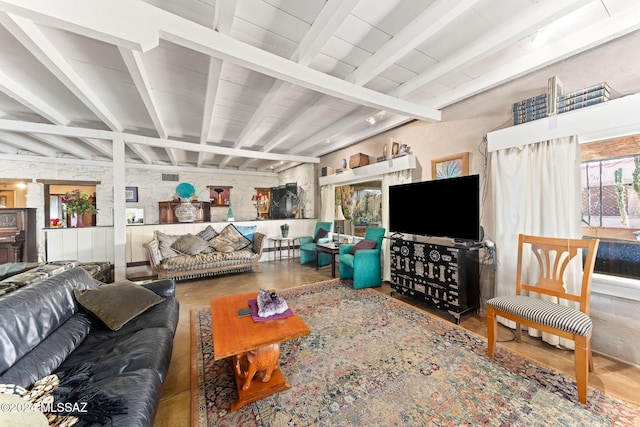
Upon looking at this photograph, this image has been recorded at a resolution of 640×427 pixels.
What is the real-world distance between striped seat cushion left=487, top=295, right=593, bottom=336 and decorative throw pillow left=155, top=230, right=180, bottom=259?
182 inches

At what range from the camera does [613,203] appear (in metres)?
2.14

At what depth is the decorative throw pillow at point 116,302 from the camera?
5.78 feet

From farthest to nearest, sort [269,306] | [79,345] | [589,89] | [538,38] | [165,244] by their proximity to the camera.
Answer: [165,244] → [538,38] → [589,89] → [269,306] → [79,345]

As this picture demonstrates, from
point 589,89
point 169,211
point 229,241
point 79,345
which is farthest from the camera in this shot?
point 169,211

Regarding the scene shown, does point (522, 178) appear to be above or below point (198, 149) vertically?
below

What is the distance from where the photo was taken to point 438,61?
2.39m

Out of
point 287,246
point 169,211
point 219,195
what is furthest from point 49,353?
point 219,195

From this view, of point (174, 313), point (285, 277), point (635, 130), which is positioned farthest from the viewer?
point (285, 277)

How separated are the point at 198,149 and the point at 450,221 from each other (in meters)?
4.52

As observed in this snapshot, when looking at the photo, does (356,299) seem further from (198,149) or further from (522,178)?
(198,149)

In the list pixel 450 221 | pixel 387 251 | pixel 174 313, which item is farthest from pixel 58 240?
pixel 450 221

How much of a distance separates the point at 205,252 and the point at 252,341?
11.6ft

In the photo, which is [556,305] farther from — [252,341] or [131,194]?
[131,194]

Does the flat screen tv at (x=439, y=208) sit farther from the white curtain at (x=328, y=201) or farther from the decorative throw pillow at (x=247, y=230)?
the decorative throw pillow at (x=247, y=230)
